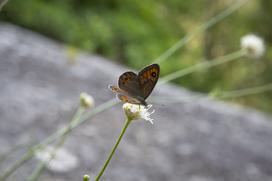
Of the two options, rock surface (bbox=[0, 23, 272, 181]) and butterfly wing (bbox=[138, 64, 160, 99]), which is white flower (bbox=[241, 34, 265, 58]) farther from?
butterfly wing (bbox=[138, 64, 160, 99])

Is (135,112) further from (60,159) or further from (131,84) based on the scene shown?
(60,159)

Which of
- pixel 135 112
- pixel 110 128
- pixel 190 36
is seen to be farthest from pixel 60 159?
pixel 135 112

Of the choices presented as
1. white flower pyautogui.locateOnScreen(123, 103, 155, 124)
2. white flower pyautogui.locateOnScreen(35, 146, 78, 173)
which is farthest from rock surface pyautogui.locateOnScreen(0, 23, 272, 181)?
white flower pyautogui.locateOnScreen(123, 103, 155, 124)

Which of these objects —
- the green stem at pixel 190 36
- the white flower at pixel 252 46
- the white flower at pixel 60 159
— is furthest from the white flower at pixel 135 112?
the white flower at pixel 60 159

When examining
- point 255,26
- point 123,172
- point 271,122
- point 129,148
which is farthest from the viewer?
A: point 255,26

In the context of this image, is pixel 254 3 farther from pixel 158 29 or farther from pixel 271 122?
pixel 271 122

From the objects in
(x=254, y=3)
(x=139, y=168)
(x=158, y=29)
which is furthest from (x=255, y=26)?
(x=139, y=168)
